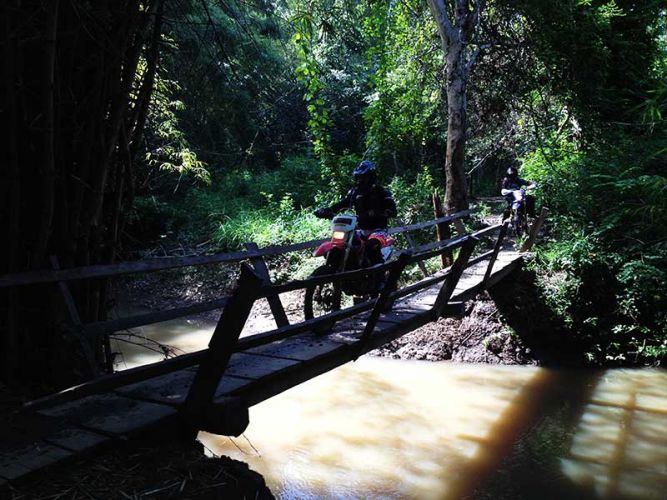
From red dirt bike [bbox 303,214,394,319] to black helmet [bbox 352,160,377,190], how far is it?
483mm

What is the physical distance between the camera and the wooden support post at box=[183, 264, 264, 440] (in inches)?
92.5

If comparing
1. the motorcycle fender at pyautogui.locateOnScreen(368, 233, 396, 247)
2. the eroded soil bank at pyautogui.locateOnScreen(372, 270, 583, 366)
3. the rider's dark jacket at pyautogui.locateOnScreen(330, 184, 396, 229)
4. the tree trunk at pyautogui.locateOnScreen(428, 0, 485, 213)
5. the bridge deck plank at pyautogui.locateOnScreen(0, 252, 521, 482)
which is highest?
the tree trunk at pyautogui.locateOnScreen(428, 0, 485, 213)

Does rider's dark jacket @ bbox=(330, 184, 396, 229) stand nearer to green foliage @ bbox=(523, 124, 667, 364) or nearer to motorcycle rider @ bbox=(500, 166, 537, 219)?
green foliage @ bbox=(523, 124, 667, 364)

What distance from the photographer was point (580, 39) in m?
9.78

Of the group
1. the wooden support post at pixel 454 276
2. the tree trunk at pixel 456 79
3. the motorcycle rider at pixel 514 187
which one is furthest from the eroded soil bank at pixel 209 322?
→ the wooden support post at pixel 454 276

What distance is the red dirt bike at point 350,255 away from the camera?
5.25 meters

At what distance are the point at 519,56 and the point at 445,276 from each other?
7.22 meters

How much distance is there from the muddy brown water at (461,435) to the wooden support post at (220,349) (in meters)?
2.52

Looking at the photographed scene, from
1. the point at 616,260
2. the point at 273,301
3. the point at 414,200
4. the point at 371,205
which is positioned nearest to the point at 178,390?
the point at 273,301

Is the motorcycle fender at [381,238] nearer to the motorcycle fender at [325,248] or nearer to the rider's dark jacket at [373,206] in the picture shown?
the rider's dark jacket at [373,206]

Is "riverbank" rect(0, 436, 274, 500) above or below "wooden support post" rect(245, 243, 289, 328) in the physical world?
below

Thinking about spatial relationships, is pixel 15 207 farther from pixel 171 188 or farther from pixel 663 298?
pixel 171 188

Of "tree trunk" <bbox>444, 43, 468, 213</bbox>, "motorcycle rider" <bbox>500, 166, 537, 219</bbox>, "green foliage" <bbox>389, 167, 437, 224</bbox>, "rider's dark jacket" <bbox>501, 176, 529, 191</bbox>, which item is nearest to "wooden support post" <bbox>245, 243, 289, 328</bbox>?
"tree trunk" <bbox>444, 43, 468, 213</bbox>

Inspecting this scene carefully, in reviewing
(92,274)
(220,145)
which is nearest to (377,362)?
(92,274)
